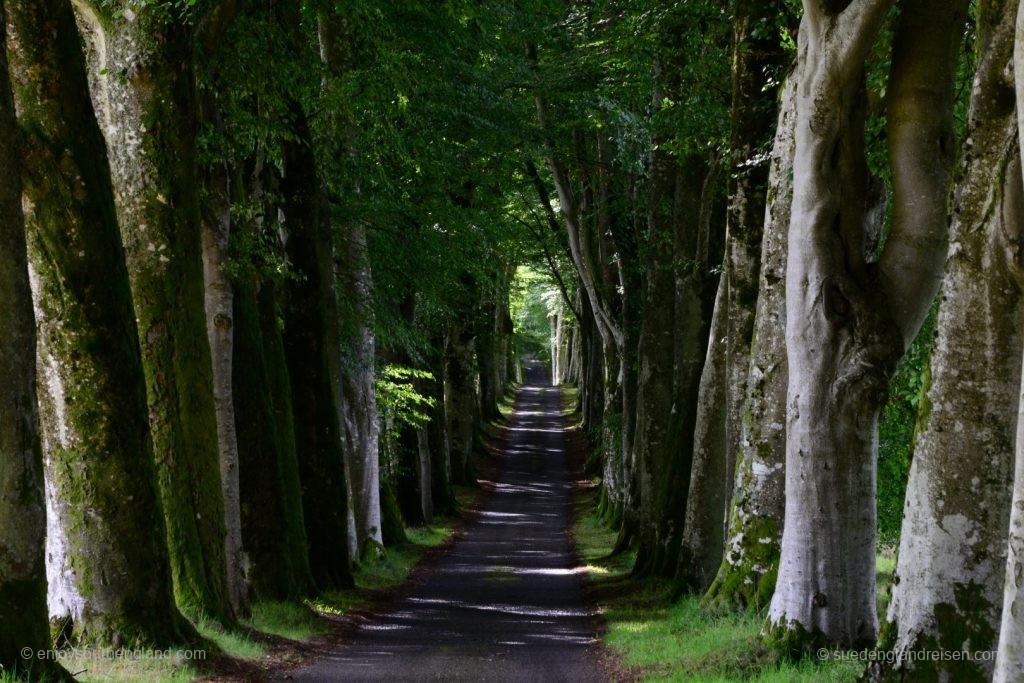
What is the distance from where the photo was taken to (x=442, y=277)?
23484 millimetres

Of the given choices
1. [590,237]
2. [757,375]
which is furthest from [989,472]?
[590,237]

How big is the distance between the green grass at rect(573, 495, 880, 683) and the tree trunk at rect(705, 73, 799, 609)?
0.44 meters

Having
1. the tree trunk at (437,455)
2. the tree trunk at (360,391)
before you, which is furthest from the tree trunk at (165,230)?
the tree trunk at (437,455)

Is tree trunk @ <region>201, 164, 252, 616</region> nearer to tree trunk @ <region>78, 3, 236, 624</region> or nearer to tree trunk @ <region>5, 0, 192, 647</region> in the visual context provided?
tree trunk @ <region>78, 3, 236, 624</region>

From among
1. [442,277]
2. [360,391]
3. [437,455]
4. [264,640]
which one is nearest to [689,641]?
[264,640]

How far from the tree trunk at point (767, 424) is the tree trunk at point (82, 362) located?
5547 millimetres

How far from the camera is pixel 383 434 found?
2777 centimetres

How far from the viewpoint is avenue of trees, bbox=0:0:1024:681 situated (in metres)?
6.48

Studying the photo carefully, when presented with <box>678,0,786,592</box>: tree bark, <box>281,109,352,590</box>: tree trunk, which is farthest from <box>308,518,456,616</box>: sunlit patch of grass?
<box>678,0,786,592</box>: tree bark

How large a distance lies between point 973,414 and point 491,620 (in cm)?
1089

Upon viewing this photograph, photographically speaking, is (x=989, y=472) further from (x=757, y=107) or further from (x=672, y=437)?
(x=672, y=437)

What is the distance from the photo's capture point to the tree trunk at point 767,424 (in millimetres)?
10969

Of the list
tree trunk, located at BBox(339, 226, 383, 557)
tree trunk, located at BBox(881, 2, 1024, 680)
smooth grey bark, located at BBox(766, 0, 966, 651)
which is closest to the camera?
tree trunk, located at BBox(881, 2, 1024, 680)
